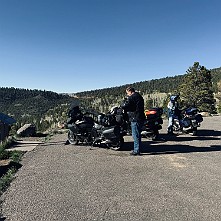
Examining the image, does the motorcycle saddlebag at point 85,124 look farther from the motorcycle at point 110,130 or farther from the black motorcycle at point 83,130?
the motorcycle at point 110,130

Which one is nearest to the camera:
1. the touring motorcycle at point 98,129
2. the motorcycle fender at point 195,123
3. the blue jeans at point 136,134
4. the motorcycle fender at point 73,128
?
the blue jeans at point 136,134

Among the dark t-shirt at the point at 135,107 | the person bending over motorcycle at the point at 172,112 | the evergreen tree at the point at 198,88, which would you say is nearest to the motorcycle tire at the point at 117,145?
the dark t-shirt at the point at 135,107

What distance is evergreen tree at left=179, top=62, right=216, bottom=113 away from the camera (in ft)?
164

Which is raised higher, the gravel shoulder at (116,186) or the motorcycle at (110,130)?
the motorcycle at (110,130)

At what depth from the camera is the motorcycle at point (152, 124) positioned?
40.8 feet

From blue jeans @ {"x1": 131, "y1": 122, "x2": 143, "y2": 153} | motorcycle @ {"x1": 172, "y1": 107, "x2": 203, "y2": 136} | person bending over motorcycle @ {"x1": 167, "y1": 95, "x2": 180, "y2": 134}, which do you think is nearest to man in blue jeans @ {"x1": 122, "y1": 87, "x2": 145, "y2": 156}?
blue jeans @ {"x1": 131, "y1": 122, "x2": 143, "y2": 153}

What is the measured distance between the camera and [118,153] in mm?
10000

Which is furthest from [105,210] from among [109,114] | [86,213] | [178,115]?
[178,115]

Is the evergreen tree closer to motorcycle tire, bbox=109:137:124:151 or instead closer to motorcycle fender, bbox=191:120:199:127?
motorcycle fender, bbox=191:120:199:127

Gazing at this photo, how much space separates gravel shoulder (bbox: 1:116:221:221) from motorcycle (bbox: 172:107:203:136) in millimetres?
3887

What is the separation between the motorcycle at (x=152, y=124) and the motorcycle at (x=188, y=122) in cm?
192

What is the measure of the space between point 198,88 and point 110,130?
1686 inches

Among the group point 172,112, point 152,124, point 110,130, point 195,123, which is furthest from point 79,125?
point 195,123

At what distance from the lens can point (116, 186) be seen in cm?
626
